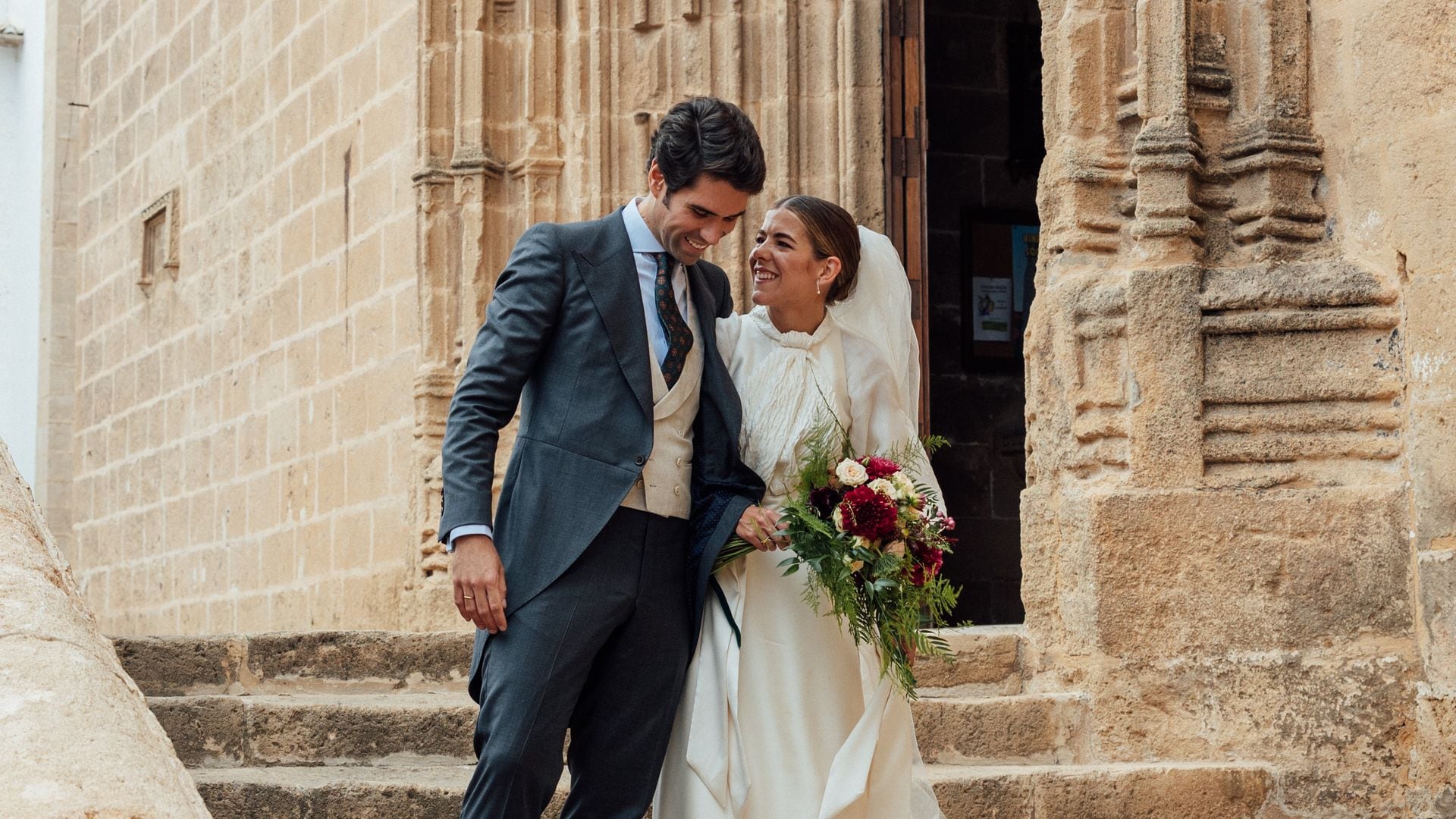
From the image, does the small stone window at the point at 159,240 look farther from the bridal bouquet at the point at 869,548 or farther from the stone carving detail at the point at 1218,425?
the bridal bouquet at the point at 869,548

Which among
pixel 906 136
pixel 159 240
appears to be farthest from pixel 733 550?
pixel 159 240

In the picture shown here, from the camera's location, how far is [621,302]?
10.6ft

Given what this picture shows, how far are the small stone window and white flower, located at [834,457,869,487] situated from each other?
966 cm

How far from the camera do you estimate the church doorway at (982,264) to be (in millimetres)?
10219

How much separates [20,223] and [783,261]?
14.6 metres

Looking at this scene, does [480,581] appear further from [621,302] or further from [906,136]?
[906,136]

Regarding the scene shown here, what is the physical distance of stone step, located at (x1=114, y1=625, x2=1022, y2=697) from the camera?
5.60 meters

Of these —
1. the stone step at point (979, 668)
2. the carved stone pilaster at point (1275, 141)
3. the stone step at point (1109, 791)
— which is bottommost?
the stone step at point (1109, 791)

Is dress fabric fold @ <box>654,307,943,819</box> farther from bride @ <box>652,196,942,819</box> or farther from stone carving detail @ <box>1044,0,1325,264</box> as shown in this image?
stone carving detail @ <box>1044,0,1325,264</box>

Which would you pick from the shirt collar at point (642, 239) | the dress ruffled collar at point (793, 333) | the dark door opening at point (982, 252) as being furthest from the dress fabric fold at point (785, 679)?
the dark door opening at point (982, 252)

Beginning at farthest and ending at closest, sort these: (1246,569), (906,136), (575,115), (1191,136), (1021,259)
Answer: (1021,259)
(575,115)
(906,136)
(1191,136)
(1246,569)

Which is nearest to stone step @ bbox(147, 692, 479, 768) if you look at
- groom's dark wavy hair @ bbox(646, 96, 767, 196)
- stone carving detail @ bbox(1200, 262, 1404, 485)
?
groom's dark wavy hair @ bbox(646, 96, 767, 196)

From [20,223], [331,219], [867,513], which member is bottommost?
[867,513]

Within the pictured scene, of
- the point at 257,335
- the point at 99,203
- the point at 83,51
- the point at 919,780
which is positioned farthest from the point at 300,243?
the point at 919,780
